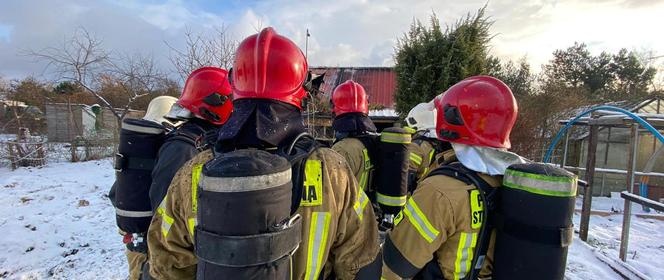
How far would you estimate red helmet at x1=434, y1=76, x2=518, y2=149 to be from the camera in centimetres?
190

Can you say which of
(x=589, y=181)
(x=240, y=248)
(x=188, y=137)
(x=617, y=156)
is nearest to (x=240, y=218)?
(x=240, y=248)

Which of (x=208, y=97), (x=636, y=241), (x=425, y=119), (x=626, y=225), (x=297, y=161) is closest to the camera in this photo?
(x=297, y=161)

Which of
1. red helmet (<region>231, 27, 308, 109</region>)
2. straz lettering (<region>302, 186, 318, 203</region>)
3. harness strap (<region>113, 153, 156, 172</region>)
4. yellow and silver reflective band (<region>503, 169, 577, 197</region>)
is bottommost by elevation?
harness strap (<region>113, 153, 156, 172</region>)

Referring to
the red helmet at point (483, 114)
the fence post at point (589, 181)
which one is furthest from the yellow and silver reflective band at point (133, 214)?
the fence post at point (589, 181)

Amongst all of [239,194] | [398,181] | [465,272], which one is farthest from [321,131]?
[239,194]

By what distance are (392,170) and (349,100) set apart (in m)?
1.14

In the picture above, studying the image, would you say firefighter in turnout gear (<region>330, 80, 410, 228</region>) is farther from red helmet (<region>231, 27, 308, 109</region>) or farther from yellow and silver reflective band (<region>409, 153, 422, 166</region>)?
red helmet (<region>231, 27, 308, 109</region>)

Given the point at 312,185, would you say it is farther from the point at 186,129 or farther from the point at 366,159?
the point at 366,159

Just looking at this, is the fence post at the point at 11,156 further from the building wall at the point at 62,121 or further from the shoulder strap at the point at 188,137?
the shoulder strap at the point at 188,137

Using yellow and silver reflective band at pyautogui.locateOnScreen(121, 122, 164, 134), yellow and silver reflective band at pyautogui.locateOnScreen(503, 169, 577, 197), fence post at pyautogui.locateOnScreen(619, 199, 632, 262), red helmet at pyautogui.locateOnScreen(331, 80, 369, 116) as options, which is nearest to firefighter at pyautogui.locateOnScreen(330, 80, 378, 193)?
red helmet at pyautogui.locateOnScreen(331, 80, 369, 116)

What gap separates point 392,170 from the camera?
3.50 m

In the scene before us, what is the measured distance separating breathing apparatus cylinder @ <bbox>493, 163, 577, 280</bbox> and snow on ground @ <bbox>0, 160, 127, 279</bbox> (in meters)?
4.97

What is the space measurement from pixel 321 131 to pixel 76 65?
7243 mm

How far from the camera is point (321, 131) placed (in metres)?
10.9
